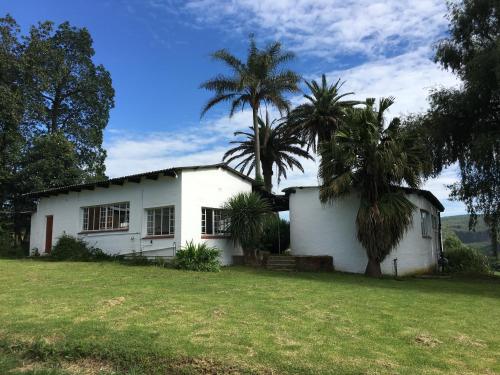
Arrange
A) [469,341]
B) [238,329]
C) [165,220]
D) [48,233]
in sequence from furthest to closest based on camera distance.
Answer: [48,233]
[165,220]
[238,329]
[469,341]

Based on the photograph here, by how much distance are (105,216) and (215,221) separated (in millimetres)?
5724

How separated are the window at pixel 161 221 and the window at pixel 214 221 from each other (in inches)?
61.0

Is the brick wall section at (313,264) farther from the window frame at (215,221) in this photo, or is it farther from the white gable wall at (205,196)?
the window frame at (215,221)

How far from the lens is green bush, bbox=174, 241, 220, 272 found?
17.2m

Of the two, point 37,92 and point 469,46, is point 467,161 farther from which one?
point 37,92

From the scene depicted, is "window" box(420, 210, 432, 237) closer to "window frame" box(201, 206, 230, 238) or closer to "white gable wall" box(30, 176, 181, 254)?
"window frame" box(201, 206, 230, 238)

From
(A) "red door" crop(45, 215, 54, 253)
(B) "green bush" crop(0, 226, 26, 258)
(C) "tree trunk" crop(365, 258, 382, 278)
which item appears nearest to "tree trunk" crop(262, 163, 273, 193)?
(A) "red door" crop(45, 215, 54, 253)

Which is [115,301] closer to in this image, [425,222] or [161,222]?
[161,222]

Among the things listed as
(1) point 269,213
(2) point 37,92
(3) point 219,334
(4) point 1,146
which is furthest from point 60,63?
(3) point 219,334

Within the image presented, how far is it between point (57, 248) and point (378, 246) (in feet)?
50.9

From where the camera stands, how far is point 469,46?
18141mm

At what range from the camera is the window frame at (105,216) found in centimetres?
2100

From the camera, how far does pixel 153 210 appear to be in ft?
66.0

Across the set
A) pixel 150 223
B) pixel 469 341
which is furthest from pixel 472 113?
pixel 150 223
